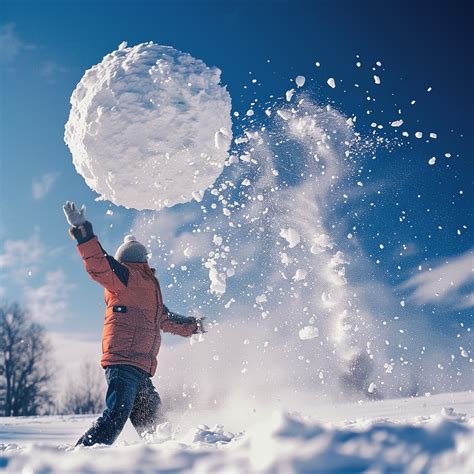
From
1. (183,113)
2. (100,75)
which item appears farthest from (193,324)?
(100,75)

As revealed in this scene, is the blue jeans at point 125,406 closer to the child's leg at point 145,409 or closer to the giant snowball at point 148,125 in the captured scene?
the child's leg at point 145,409

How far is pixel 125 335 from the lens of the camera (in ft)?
13.4

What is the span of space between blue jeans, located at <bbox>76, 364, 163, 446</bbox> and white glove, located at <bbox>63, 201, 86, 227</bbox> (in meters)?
1.21

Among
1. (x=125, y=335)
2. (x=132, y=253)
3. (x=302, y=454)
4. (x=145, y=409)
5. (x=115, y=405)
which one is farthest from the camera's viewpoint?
(x=132, y=253)

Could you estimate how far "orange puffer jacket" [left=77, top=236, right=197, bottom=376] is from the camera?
4.00 m

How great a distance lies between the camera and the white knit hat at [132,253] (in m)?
4.62

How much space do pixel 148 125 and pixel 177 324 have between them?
2047 mm

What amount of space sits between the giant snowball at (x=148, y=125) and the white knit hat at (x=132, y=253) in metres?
0.62

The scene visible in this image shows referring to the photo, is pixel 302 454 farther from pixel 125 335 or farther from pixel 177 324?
pixel 177 324

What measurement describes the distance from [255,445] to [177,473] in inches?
13.1

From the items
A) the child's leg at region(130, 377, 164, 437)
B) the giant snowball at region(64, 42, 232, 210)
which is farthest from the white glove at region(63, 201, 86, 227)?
the child's leg at region(130, 377, 164, 437)

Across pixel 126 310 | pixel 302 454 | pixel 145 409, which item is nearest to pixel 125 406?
pixel 145 409

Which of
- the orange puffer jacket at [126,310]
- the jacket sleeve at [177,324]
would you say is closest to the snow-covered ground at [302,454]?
the orange puffer jacket at [126,310]

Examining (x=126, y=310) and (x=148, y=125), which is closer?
(x=126, y=310)
